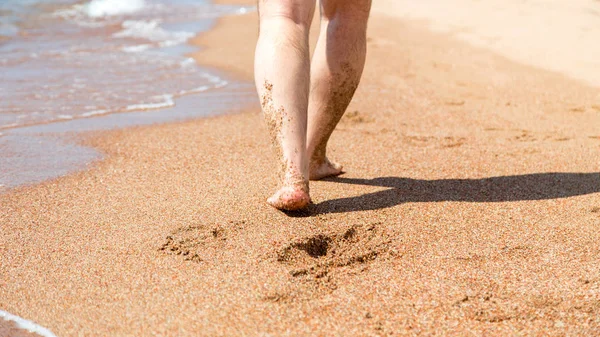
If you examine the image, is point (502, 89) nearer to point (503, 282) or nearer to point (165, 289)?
point (503, 282)

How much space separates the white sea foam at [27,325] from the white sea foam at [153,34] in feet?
18.2

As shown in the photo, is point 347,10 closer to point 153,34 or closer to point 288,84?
point 288,84

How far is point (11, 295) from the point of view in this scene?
6.39 ft

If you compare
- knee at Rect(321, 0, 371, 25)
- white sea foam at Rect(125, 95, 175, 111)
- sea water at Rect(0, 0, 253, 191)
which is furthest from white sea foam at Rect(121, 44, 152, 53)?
knee at Rect(321, 0, 371, 25)

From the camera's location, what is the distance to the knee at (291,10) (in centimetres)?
238

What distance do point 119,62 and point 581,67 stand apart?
337cm

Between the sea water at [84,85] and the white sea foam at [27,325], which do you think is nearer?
the white sea foam at [27,325]

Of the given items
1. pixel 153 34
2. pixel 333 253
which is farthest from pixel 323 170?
pixel 153 34

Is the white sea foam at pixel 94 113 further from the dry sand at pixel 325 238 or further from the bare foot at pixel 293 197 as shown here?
the bare foot at pixel 293 197

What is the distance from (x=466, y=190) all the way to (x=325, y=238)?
804 millimetres

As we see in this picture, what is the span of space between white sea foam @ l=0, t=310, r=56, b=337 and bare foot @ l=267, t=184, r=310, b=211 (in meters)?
0.79

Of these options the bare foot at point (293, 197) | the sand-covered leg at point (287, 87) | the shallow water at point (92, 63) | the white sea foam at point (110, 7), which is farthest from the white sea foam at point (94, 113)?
the white sea foam at point (110, 7)

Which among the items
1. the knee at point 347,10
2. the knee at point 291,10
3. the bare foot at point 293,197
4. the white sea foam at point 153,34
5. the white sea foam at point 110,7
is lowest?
the white sea foam at point 110,7

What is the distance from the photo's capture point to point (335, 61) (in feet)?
8.99
